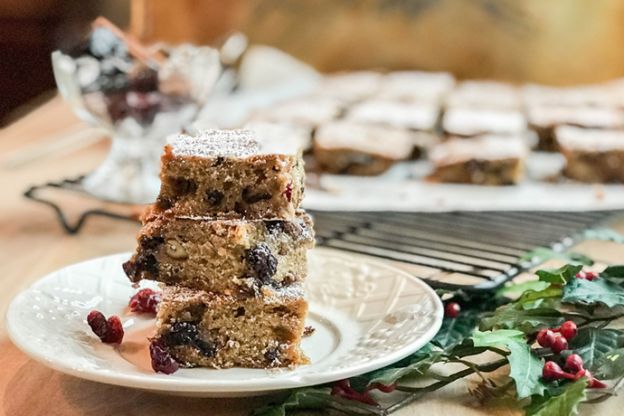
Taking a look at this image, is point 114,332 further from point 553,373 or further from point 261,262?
point 553,373

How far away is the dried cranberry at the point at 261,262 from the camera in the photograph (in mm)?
1183

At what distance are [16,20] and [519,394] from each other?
13.5ft

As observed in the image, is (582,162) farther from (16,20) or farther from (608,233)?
(16,20)

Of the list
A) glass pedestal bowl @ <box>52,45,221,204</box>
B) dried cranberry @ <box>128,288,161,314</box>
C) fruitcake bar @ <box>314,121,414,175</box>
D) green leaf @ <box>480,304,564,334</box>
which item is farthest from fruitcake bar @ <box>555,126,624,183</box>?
dried cranberry @ <box>128,288,161,314</box>

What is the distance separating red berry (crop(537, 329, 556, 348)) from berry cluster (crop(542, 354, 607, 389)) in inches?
2.0

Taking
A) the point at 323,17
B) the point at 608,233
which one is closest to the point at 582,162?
the point at 608,233

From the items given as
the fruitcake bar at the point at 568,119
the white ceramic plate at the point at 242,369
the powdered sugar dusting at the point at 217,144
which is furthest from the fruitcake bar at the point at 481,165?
the powdered sugar dusting at the point at 217,144

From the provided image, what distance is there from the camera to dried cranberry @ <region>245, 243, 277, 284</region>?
118cm

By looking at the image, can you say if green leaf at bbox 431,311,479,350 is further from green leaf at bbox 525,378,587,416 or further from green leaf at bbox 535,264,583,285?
green leaf at bbox 525,378,587,416

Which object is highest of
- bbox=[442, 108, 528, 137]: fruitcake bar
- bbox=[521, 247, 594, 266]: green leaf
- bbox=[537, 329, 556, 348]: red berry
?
bbox=[442, 108, 528, 137]: fruitcake bar

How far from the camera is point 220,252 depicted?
1.19 meters

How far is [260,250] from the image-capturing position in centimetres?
119

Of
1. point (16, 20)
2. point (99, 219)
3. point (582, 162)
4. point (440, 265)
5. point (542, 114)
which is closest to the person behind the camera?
point (440, 265)

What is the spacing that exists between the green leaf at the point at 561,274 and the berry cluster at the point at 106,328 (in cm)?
61
